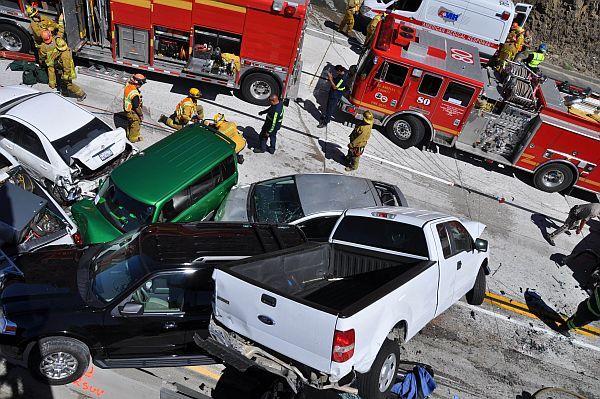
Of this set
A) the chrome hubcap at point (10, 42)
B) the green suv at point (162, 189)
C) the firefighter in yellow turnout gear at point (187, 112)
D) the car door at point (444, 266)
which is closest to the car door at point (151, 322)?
the green suv at point (162, 189)

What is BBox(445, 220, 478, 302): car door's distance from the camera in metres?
8.44

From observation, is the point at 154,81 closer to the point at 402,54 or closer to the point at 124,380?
the point at 402,54

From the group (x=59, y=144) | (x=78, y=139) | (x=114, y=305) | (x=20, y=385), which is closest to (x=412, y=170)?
(x=78, y=139)

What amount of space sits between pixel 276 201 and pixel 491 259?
4905mm

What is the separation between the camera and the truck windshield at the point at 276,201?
30.8ft

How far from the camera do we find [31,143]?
32.6 ft

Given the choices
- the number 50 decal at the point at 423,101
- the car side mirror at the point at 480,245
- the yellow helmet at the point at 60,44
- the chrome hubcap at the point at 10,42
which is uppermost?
the number 50 decal at the point at 423,101

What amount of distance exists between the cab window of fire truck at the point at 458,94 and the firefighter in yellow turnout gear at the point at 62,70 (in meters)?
9.05

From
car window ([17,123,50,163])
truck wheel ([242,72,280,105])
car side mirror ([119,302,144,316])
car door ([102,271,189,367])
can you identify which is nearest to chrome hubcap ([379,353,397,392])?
car door ([102,271,189,367])

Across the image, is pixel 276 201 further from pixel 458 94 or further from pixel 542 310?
pixel 458 94

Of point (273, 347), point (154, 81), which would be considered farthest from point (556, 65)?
point (273, 347)

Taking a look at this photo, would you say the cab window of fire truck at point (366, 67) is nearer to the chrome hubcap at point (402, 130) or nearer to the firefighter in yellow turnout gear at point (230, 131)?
the chrome hubcap at point (402, 130)

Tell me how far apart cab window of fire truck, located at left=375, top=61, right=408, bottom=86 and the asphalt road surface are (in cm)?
172

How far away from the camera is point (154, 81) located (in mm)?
14609
